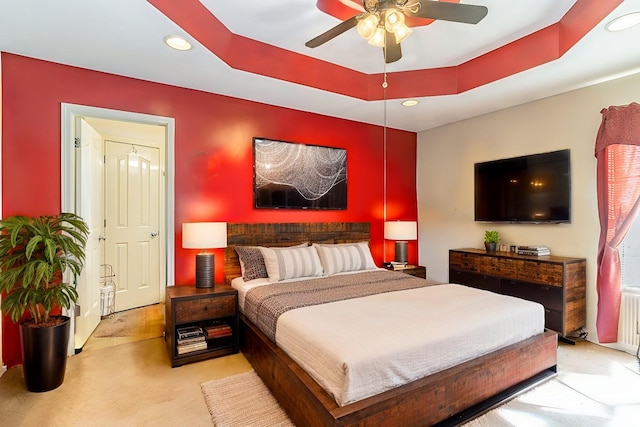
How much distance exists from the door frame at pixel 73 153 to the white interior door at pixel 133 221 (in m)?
1.37

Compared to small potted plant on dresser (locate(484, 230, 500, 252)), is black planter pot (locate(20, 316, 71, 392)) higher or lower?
lower

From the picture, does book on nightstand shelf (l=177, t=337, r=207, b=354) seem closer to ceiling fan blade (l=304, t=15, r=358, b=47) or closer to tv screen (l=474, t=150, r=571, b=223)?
ceiling fan blade (l=304, t=15, r=358, b=47)

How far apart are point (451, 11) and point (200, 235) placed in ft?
8.34

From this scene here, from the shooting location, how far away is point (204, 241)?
116 inches

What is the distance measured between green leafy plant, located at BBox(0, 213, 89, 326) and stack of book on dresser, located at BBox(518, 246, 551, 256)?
411 centimetres

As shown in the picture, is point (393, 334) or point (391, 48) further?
point (391, 48)

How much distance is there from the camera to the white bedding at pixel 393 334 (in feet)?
5.21

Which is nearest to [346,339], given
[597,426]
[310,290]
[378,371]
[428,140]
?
[378,371]

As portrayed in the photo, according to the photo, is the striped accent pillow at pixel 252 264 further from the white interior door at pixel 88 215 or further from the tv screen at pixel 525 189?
the tv screen at pixel 525 189

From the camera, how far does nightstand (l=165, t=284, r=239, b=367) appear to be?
2686 millimetres

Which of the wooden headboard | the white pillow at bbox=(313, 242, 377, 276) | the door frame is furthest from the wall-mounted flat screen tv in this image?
the door frame

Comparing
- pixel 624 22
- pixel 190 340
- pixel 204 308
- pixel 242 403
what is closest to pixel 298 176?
pixel 204 308

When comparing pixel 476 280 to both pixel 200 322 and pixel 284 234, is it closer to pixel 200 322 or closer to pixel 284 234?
pixel 284 234

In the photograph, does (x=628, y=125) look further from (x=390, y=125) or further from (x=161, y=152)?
(x=161, y=152)
